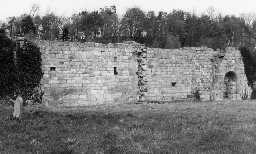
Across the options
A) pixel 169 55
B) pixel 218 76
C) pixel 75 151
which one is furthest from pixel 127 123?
pixel 218 76

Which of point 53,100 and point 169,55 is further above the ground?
point 169,55

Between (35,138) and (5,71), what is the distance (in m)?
9.18

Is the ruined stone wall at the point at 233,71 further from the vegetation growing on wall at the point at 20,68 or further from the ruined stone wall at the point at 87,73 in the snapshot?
the vegetation growing on wall at the point at 20,68

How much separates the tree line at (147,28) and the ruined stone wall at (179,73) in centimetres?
2460

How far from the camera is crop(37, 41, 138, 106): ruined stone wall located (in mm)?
19188

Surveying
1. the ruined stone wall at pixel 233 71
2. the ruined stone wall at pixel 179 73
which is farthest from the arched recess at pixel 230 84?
the ruined stone wall at pixel 179 73

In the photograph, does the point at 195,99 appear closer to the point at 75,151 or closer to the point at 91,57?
the point at 91,57

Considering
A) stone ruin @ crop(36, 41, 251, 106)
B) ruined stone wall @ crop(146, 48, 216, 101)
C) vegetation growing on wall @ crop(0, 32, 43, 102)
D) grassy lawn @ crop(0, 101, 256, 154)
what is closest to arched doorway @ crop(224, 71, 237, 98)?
stone ruin @ crop(36, 41, 251, 106)

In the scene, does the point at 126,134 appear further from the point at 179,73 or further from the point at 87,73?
the point at 179,73

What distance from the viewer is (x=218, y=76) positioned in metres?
25.0

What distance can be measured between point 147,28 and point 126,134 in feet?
156

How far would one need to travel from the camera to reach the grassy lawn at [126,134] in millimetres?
8477

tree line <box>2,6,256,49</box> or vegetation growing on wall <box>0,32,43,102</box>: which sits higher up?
tree line <box>2,6,256,49</box>

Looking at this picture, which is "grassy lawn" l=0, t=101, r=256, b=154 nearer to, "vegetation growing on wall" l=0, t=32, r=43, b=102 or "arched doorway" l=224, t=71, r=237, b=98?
"vegetation growing on wall" l=0, t=32, r=43, b=102
